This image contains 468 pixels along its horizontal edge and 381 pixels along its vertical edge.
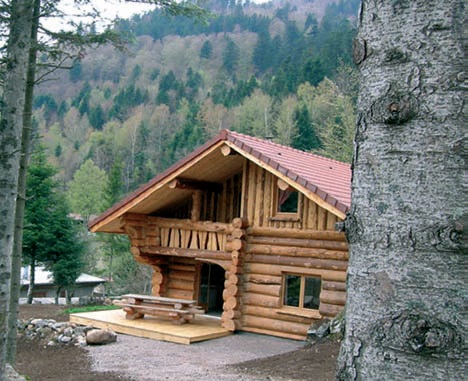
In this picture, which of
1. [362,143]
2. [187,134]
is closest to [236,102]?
[187,134]

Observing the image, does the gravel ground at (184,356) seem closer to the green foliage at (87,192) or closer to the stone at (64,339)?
the stone at (64,339)

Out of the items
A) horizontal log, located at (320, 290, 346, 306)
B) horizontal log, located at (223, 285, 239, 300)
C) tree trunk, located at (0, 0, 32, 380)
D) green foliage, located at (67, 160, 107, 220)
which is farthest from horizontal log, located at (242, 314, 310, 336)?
green foliage, located at (67, 160, 107, 220)

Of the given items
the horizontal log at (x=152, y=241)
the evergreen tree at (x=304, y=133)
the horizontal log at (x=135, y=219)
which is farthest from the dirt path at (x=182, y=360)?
the evergreen tree at (x=304, y=133)

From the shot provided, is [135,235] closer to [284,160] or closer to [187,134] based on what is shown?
[284,160]

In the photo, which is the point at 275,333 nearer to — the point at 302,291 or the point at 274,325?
the point at 274,325

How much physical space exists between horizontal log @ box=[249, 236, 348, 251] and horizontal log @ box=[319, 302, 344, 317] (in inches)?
48.7

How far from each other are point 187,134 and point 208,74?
28.3 meters

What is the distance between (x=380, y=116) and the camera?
4.48ft

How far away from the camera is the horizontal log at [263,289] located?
520 inches

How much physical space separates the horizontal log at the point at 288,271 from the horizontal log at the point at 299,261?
91 mm

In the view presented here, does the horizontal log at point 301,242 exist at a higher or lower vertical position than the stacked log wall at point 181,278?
higher

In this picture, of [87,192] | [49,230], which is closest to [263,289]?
[49,230]

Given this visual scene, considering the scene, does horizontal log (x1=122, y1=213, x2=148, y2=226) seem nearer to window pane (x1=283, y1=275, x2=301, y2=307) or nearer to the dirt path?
the dirt path

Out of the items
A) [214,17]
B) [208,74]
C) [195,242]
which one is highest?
[208,74]
